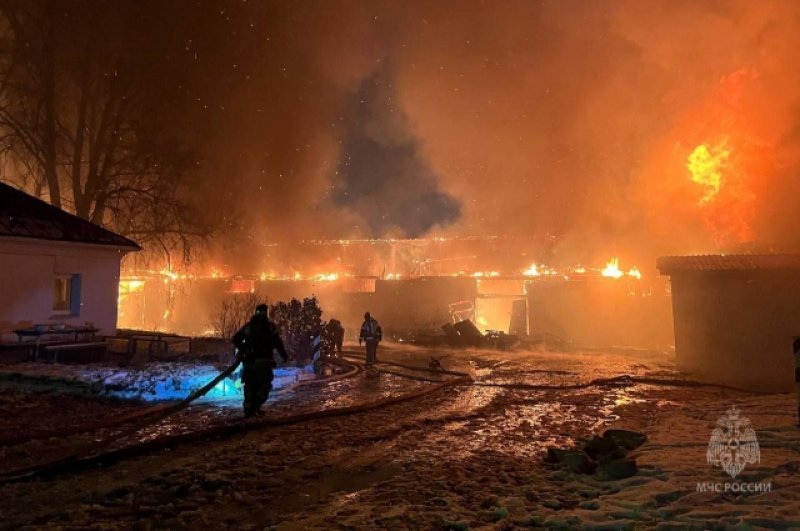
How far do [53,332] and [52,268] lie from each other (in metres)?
1.83

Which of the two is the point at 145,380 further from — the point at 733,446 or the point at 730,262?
the point at 730,262

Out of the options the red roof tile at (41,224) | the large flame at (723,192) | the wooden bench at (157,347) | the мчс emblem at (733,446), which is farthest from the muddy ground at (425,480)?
the large flame at (723,192)

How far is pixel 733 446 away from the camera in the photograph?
5.14 m

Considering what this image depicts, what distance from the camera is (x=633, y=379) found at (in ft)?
39.2

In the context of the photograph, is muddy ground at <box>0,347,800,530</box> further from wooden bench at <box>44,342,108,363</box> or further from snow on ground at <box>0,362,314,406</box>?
wooden bench at <box>44,342,108,363</box>

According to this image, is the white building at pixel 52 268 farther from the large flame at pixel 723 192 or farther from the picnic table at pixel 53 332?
the large flame at pixel 723 192

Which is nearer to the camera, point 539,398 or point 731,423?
point 731,423

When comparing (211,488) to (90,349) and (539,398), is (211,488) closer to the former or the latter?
(539,398)

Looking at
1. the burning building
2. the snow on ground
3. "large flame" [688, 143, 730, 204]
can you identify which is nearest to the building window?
the snow on ground

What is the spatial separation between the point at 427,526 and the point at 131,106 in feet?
72.4

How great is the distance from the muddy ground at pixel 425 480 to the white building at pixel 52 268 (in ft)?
26.6

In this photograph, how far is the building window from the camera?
1368 cm

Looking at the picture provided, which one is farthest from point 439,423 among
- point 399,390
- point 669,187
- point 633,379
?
point 669,187

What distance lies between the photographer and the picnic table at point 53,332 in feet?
39.1
